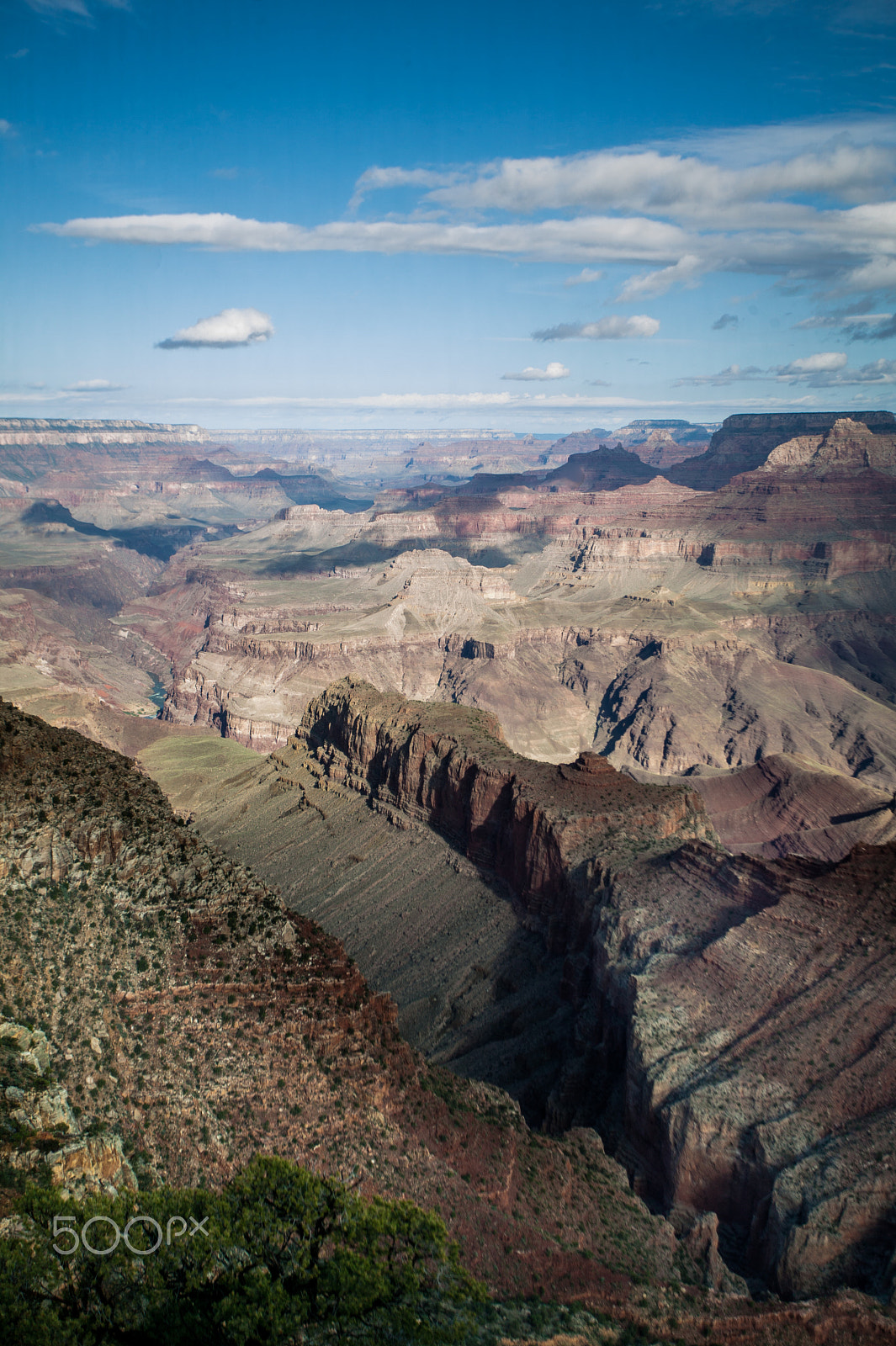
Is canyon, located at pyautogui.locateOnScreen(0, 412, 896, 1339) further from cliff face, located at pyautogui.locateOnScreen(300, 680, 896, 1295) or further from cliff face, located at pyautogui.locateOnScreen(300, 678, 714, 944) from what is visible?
cliff face, located at pyautogui.locateOnScreen(300, 678, 714, 944)

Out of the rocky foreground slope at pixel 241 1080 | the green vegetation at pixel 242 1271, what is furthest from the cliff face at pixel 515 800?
the green vegetation at pixel 242 1271

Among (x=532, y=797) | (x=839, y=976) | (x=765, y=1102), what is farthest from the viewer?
(x=532, y=797)

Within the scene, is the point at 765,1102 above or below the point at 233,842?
above

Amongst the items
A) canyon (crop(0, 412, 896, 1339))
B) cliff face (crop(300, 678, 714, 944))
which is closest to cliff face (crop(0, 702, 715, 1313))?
canyon (crop(0, 412, 896, 1339))

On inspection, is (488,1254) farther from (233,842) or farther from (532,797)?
(233,842)

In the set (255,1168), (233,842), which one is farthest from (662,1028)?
(233,842)

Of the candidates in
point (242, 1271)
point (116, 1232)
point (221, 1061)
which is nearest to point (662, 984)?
point (221, 1061)
